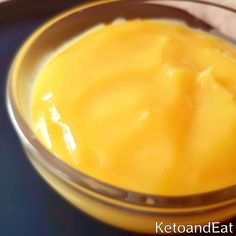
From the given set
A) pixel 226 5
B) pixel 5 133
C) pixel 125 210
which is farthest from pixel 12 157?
pixel 226 5

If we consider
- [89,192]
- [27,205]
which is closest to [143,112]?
[89,192]

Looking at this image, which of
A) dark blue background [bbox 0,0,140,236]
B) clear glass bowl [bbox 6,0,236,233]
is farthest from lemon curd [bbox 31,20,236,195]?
dark blue background [bbox 0,0,140,236]

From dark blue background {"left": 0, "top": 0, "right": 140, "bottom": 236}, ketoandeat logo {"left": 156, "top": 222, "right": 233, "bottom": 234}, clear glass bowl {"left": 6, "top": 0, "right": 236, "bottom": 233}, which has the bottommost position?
dark blue background {"left": 0, "top": 0, "right": 140, "bottom": 236}

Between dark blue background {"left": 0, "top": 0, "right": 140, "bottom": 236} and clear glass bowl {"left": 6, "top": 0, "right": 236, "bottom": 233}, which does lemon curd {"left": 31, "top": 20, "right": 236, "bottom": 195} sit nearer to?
clear glass bowl {"left": 6, "top": 0, "right": 236, "bottom": 233}

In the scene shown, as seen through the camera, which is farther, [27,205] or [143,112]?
[27,205]

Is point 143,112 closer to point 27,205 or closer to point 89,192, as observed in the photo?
point 89,192

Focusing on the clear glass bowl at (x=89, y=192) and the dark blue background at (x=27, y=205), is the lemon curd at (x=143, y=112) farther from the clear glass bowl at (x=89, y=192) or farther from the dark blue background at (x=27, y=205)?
the dark blue background at (x=27, y=205)

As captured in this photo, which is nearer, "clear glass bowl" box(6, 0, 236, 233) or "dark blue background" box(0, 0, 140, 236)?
"clear glass bowl" box(6, 0, 236, 233)

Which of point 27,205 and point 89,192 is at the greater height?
point 89,192
